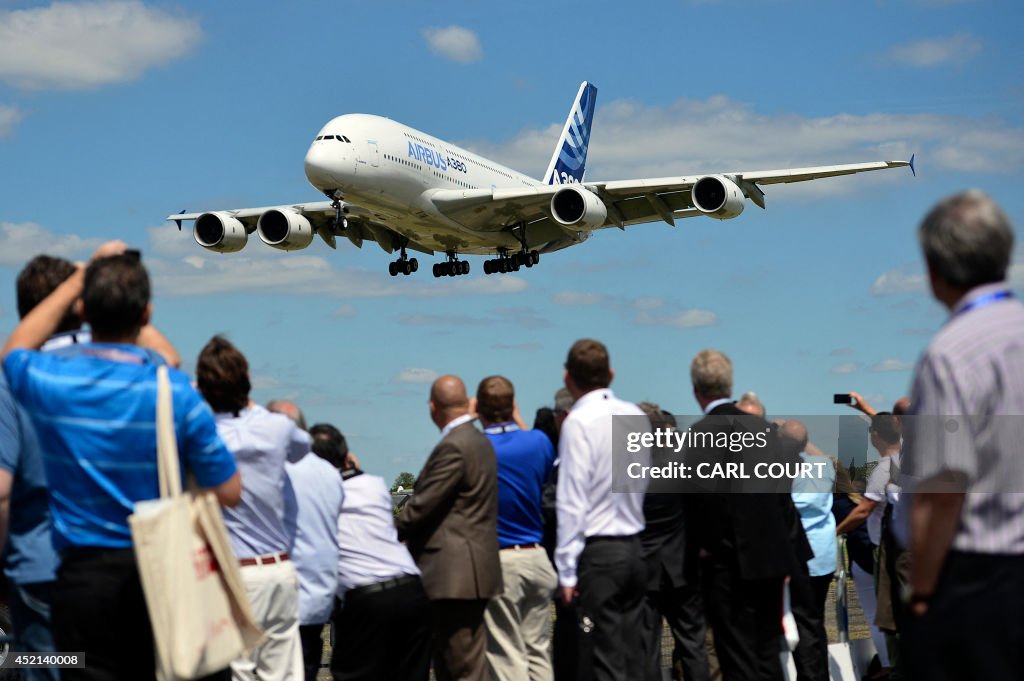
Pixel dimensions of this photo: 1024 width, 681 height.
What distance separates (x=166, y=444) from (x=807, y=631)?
5.73 metres

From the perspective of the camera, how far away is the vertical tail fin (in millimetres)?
46656

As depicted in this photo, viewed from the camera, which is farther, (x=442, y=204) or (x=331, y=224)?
(x=331, y=224)

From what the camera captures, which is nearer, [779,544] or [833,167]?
[779,544]

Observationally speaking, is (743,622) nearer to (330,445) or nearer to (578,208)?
(330,445)

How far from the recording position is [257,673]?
613 centimetres

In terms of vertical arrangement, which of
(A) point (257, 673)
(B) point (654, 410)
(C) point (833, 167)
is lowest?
(A) point (257, 673)

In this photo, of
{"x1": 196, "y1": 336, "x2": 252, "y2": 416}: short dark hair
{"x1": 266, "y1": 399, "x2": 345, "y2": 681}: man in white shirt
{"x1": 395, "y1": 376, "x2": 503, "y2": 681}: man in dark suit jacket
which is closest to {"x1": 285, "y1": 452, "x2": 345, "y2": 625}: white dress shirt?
{"x1": 266, "y1": 399, "x2": 345, "y2": 681}: man in white shirt

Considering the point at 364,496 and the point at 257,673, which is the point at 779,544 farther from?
the point at 257,673

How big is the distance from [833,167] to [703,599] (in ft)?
80.1

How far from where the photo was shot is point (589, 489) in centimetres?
634

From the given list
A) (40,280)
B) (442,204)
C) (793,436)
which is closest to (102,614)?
(40,280)

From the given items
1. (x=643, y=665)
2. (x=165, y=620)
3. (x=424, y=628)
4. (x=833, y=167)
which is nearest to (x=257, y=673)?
(x=424, y=628)

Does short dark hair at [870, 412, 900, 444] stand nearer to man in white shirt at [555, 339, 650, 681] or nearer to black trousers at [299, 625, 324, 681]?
man in white shirt at [555, 339, 650, 681]

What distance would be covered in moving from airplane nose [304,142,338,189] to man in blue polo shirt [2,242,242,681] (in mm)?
24484
